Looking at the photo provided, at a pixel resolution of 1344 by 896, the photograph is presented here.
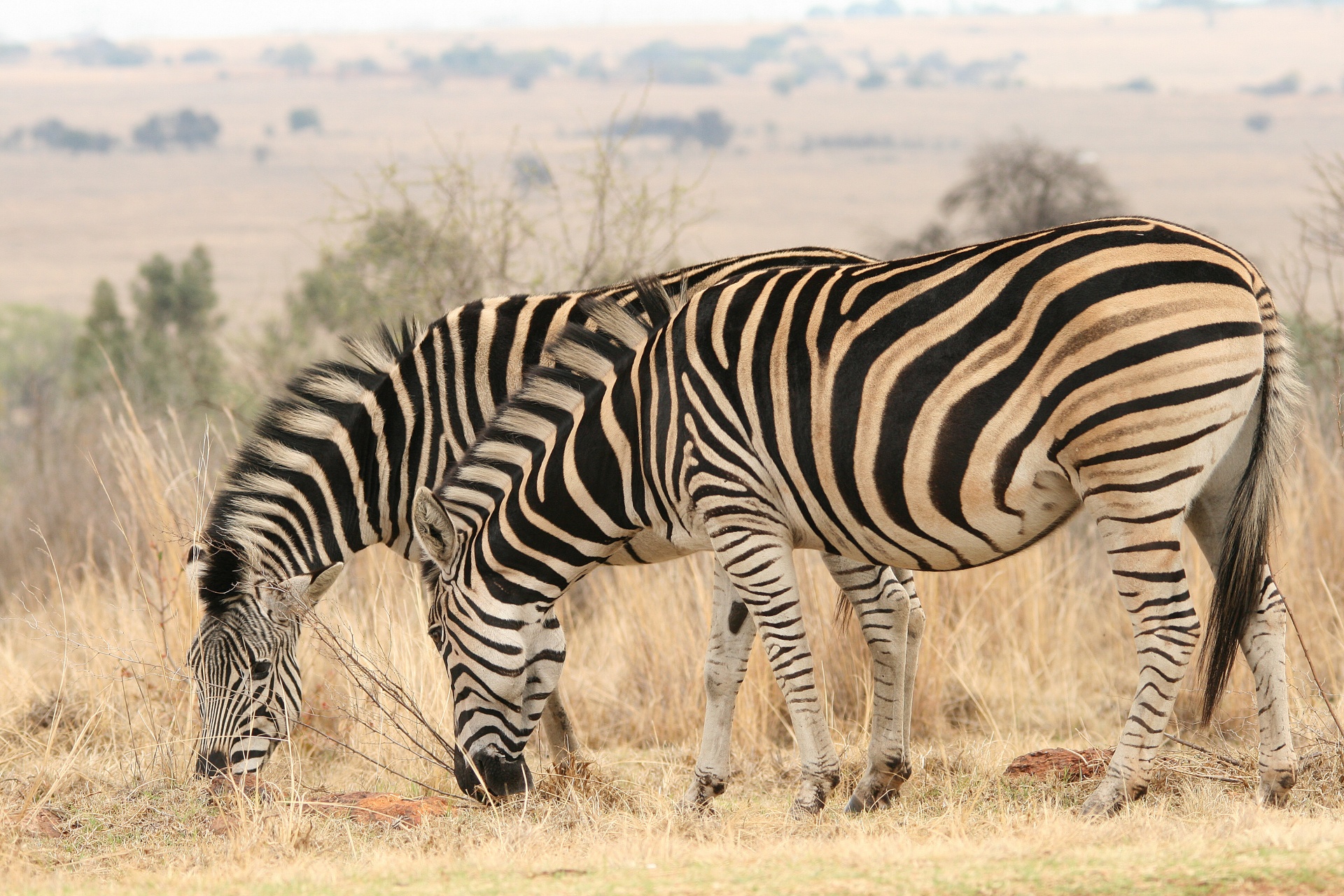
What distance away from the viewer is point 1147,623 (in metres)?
4.32

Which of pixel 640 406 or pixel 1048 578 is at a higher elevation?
pixel 640 406

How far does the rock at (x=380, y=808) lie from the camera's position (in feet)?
15.3

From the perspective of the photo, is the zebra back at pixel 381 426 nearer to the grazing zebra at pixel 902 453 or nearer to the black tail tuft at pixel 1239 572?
the grazing zebra at pixel 902 453

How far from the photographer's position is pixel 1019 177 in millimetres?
15727

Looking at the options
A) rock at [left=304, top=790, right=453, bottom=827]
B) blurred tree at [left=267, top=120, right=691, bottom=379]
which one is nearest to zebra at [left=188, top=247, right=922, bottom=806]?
rock at [left=304, top=790, right=453, bottom=827]

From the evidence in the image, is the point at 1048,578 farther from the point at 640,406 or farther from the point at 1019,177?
the point at 1019,177

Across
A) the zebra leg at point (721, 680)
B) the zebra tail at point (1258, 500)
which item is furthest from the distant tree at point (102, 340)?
the zebra tail at point (1258, 500)

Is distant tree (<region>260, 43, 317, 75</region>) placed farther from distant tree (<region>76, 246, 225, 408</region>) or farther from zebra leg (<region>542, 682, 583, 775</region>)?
zebra leg (<region>542, 682, 583, 775</region>)

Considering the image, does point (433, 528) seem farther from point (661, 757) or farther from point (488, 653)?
point (661, 757)

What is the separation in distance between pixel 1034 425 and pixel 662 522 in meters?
1.41

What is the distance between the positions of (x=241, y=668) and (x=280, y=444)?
3.14 feet

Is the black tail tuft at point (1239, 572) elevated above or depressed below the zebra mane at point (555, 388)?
below

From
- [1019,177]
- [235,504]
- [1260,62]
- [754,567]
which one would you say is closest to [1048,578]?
[754,567]

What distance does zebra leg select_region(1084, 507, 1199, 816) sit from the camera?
4180 millimetres
